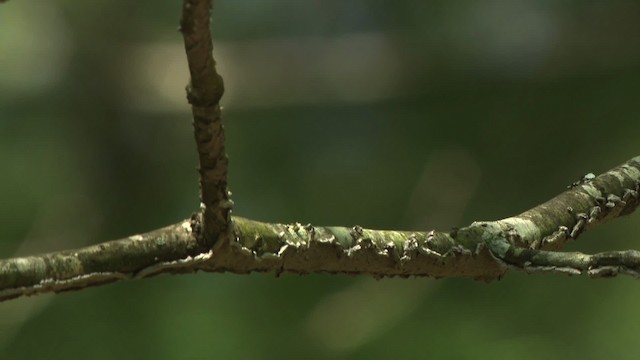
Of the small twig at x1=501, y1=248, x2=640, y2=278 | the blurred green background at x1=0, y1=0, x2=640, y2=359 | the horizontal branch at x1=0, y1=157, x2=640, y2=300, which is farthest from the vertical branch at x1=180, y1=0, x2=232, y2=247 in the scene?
the blurred green background at x1=0, y1=0, x2=640, y2=359

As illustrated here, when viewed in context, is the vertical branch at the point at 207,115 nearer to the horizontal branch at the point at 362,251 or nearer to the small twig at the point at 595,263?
the horizontal branch at the point at 362,251

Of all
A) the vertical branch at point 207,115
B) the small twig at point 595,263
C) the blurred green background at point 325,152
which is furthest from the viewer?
the blurred green background at point 325,152

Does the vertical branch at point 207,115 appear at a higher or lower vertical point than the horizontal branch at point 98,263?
higher

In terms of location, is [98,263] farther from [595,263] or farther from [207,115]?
[595,263]

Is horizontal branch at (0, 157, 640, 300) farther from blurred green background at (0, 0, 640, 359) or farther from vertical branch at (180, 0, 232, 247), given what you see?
blurred green background at (0, 0, 640, 359)

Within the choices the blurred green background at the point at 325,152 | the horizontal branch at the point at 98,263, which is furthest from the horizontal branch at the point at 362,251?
the blurred green background at the point at 325,152

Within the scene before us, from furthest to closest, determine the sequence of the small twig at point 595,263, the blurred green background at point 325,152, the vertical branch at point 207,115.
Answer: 1. the blurred green background at point 325,152
2. the small twig at point 595,263
3. the vertical branch at point 207,115

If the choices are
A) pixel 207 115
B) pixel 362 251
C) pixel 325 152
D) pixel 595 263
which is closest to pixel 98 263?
pixel 207 115
